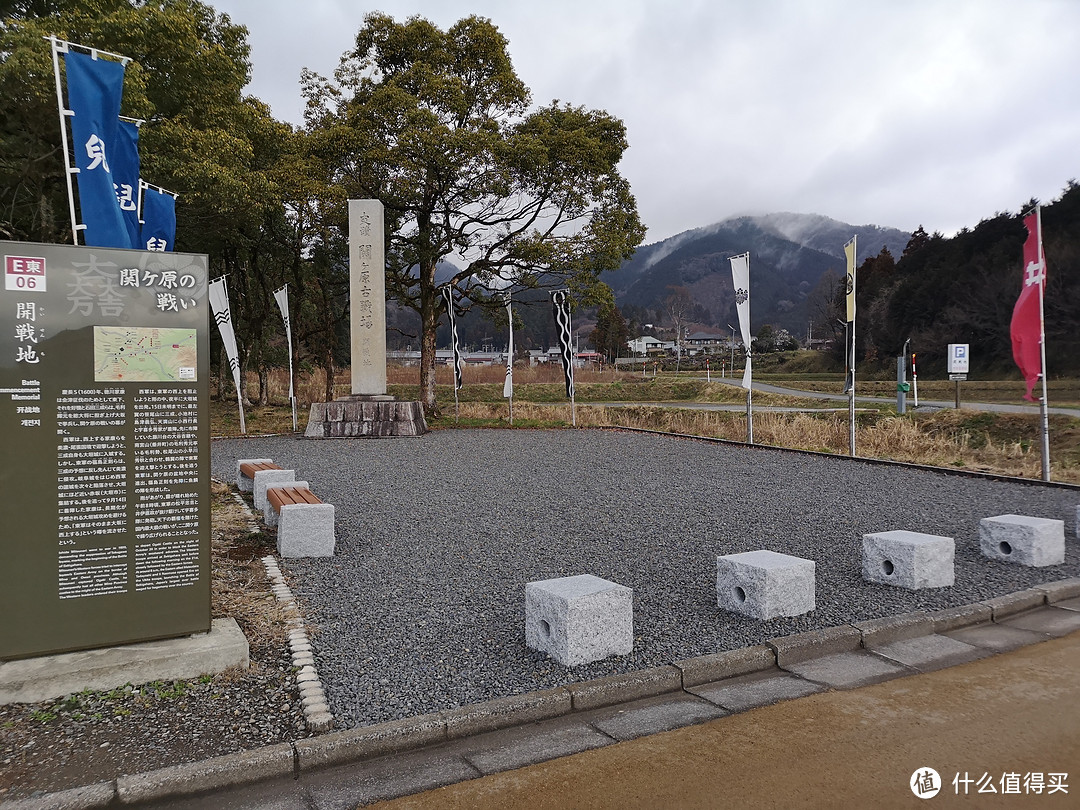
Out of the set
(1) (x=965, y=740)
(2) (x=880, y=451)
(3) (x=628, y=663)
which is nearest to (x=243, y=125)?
(2) (x=880, y=451)

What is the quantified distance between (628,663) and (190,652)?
209 centimetres

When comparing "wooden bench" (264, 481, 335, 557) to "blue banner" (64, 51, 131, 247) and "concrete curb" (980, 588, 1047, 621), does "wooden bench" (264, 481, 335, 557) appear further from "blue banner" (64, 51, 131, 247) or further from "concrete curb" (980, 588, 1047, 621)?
"concrete curb" (980, 588, 1047, 621)

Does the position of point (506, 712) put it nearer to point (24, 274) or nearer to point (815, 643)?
point (815, 643)

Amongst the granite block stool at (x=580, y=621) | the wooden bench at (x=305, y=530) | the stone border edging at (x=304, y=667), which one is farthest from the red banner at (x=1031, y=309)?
the stone border edging at (x=304, y=667)

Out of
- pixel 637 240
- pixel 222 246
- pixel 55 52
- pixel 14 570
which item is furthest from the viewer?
pixel 222 246

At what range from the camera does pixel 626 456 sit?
11.7m

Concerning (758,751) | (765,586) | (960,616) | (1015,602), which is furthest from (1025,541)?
(758,751)

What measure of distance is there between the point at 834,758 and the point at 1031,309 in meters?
7.49

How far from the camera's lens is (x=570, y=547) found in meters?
5.70

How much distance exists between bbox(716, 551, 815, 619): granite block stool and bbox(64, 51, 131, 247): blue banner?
5788mm

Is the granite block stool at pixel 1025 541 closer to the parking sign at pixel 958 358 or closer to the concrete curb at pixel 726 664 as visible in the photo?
the concrete curb at pixel 726 664

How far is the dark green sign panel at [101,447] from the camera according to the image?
9.75 ft

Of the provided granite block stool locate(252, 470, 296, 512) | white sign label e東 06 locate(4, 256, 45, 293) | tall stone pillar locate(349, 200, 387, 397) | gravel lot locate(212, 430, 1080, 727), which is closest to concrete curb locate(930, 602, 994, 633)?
gravel lot locate(212, 430, 1080, 727)

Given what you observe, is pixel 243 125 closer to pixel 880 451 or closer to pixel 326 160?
pixel 326 160
